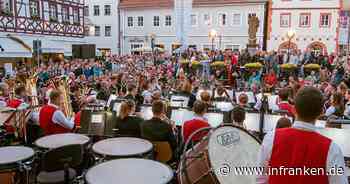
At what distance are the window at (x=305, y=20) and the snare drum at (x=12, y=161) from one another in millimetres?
31944

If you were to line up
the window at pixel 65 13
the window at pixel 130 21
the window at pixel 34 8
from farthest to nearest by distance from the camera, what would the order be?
the window at pixel 130 21 → the window at pixel 65 13 → the window at pixel 34 8

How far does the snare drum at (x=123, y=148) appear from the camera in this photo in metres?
3.87

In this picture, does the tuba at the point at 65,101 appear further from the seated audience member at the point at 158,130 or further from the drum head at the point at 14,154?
the seated audience member at the point at 158,130

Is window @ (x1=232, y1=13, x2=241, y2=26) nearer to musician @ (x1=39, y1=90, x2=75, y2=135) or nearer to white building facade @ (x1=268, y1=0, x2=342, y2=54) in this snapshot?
white building facade @ (x1=268, y1=0, x2=342, y2=54)

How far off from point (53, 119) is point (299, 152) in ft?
13.7

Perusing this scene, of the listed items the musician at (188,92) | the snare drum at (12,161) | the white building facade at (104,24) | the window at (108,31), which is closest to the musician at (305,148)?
the snare drum at (12,161)

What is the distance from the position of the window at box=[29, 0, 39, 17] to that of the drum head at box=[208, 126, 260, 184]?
24003 mm

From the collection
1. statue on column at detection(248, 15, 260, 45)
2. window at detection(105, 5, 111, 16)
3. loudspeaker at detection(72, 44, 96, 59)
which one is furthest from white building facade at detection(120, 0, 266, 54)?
statue on column at detection(248, 15, 260, 45)

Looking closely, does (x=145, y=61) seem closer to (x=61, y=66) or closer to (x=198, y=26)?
(x=61, y=66)

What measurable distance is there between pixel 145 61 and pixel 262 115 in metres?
18.1

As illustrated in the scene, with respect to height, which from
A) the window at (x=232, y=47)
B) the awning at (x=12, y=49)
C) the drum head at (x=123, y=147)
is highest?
the window at (x=232, y=47)

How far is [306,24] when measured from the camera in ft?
103

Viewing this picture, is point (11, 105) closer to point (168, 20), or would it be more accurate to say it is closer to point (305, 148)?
point (305, 148)

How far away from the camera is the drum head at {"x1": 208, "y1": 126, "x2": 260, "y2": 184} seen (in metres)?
2.76
